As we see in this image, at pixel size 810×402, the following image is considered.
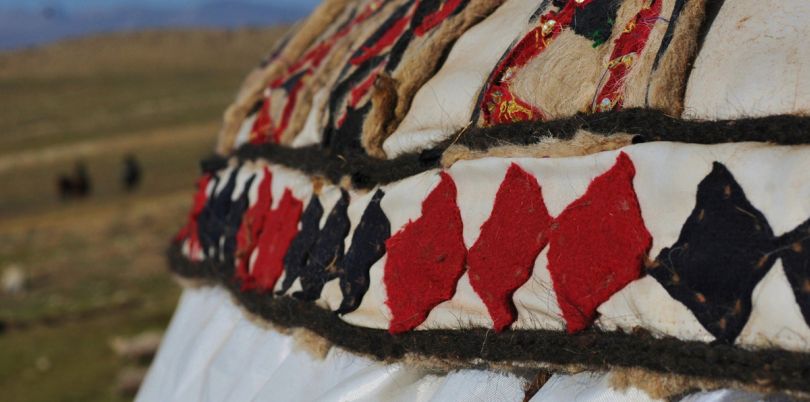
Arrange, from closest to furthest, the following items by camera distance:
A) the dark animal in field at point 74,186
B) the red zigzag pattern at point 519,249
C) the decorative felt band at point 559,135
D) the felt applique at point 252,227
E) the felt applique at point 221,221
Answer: the decorative felt band at point 559,135
the red zigzag pattern at point 519,249
the felt applique at point 252,227
the felt applique at point 221,221
the dark animal in field at point 74,186

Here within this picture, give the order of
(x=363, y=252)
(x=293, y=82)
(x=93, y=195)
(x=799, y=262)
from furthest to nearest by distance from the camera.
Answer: (x=93, y=195)
(x=293, y=82)
(x=363, y=252)
(x=799, y=262)

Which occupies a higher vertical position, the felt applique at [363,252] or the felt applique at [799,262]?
the felt applique at [799,262]

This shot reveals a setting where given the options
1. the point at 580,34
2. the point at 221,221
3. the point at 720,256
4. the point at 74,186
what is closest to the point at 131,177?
the point at 74,186

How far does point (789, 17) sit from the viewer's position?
4.33 feet

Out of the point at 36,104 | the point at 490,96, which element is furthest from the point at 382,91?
the point at 36,104

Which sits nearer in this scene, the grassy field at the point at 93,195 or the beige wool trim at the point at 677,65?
the beige wool trim at the point at 677,65

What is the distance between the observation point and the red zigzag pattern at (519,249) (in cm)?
133

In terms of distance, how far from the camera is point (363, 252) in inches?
71.1

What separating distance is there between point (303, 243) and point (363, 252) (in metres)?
0.29

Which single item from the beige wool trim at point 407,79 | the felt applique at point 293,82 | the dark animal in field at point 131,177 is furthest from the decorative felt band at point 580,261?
the dark animal in field at point 131,177

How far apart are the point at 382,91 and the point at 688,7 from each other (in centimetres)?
62

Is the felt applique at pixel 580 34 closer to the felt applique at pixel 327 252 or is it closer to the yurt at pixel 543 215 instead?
the yurt at pixel 543 215

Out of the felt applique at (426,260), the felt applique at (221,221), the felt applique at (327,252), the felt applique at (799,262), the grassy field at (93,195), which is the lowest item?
the grassy field at (93,195)

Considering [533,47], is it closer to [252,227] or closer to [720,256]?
[720,256]
